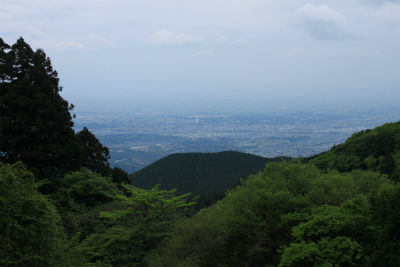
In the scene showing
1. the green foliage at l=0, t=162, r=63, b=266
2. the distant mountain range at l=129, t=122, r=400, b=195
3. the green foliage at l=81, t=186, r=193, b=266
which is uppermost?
the green foliage at l=0, t=162, r=63, b=266

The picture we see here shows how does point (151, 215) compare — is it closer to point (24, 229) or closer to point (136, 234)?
point (136, 234)

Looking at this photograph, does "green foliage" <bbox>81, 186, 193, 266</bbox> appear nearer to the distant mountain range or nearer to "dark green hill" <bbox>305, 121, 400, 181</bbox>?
"dark green hill" <bbox>305, 121, 400, 181</bbox>

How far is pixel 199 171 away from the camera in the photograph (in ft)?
282

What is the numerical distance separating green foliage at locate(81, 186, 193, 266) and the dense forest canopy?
0.05 metres

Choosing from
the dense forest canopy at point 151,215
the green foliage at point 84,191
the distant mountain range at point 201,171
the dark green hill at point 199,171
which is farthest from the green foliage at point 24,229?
the dark green hill at point 199,171

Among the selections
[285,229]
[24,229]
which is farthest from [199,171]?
[24,229]

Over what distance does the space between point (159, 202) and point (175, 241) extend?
2667mm

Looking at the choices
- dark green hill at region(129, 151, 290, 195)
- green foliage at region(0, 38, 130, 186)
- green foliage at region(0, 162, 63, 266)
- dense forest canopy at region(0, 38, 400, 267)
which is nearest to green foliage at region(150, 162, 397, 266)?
dense forest canopy at region(0, 38, 400, 267)

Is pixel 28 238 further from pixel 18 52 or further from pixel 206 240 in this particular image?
pixel 18 52

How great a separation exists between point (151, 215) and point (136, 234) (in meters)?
1.13

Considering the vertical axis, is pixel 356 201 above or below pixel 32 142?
below

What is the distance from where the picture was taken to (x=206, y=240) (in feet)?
43.2

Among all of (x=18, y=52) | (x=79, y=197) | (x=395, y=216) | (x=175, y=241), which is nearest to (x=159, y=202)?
(x=175, y=241)

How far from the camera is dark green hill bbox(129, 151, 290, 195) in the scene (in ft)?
255
